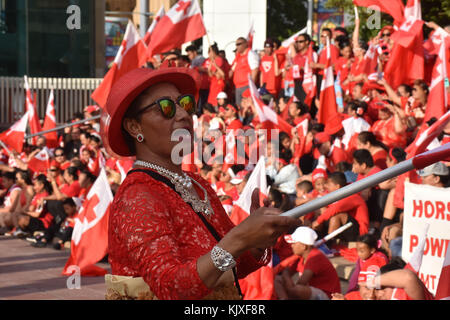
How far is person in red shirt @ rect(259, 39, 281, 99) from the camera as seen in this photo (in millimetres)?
14072

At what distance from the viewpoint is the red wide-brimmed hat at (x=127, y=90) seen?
2684 mm

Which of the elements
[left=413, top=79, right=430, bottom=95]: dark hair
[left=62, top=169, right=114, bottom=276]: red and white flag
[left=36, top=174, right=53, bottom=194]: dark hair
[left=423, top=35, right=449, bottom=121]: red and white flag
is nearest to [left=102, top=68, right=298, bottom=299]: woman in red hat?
[left=62, top=169, right=114, bottom=276]: red and white flag

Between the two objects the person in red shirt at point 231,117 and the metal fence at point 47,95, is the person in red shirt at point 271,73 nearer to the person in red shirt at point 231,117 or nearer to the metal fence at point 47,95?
the person in red shirt at point 231,117

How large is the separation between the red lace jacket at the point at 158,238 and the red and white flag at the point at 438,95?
6.86 meters

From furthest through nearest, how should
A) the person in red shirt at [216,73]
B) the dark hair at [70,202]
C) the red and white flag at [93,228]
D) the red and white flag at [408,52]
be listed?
the person in red shirt at [216,73], the dark hair at [70,202], the red and white flag at [408,52], the red and white flag at [93,228]

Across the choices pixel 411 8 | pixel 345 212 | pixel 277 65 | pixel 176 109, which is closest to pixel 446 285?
pixel 176 109

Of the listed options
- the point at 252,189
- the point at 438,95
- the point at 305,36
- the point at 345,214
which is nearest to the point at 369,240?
the point at 252,189

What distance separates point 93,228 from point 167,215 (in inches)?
262

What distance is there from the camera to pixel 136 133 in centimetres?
276

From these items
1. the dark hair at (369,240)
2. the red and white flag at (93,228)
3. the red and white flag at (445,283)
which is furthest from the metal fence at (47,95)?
the red and white flag at (445,283)

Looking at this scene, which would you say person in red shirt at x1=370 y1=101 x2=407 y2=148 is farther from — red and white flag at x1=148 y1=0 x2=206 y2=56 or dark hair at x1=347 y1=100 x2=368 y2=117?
red and white flag at x1=148 y1=0 x2=206 y2=56

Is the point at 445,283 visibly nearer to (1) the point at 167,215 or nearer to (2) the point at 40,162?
(1) the point at 167,215

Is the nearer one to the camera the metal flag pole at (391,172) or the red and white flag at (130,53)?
the metal flag pole at (391,172)
